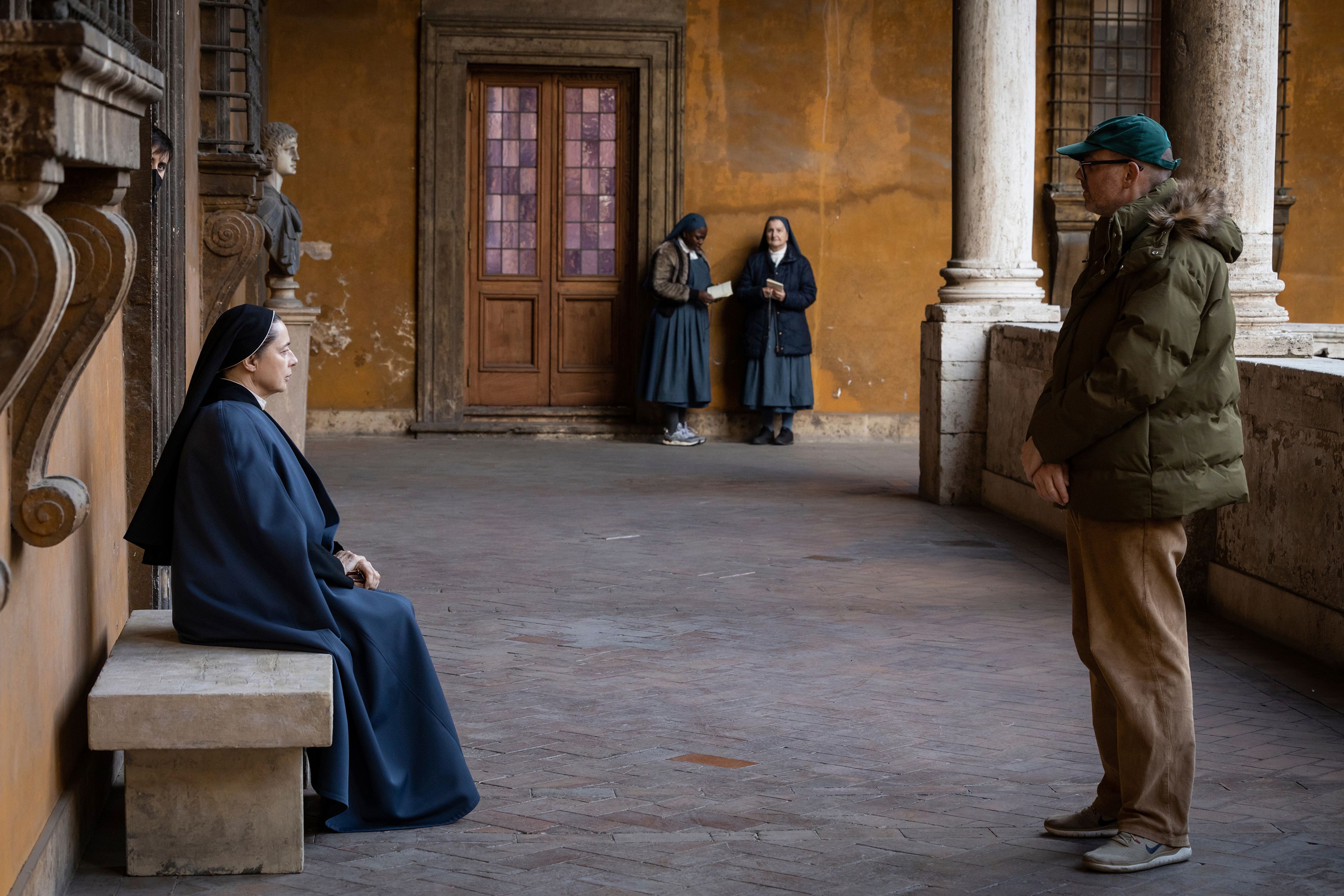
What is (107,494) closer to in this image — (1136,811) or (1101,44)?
(1136,811)

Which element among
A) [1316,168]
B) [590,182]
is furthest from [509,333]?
[1316,168]

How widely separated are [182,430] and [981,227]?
6927 mm

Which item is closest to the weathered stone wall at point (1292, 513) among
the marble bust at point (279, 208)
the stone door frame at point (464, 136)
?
the marble bust at point (279, 208)

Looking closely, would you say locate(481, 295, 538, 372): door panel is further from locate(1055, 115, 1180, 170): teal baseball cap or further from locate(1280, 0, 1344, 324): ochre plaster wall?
locate(1055, 115, 1180, 170): teal baseball cap

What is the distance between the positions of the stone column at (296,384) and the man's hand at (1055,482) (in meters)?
5.85

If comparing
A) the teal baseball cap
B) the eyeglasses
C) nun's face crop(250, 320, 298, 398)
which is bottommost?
nun's face crop(250, 320, 298, 398)

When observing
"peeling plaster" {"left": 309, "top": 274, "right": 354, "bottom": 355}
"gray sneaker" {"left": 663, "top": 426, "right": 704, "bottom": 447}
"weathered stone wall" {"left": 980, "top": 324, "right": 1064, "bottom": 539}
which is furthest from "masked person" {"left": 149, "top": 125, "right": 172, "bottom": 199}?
"peeling plaster" {"left": 309, "top": 274, "right": 354, "bottom": 355}

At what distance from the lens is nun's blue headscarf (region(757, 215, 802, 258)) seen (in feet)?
41.9

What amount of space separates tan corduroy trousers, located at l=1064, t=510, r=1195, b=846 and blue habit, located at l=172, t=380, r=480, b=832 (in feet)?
5.03

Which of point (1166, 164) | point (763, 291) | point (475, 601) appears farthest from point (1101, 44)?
point (1166, 164)

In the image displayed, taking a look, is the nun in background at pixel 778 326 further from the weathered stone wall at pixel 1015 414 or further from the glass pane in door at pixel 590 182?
the weathered stone wall at pixel 1015 414

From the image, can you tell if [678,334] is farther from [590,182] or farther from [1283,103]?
[1283,103]

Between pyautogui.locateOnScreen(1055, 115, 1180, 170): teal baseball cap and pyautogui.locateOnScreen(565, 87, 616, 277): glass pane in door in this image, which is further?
pyautogui.locateOnScreen(565, 87, 616, 277): glass pane in door

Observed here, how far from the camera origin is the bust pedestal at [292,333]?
8898 millimetres
